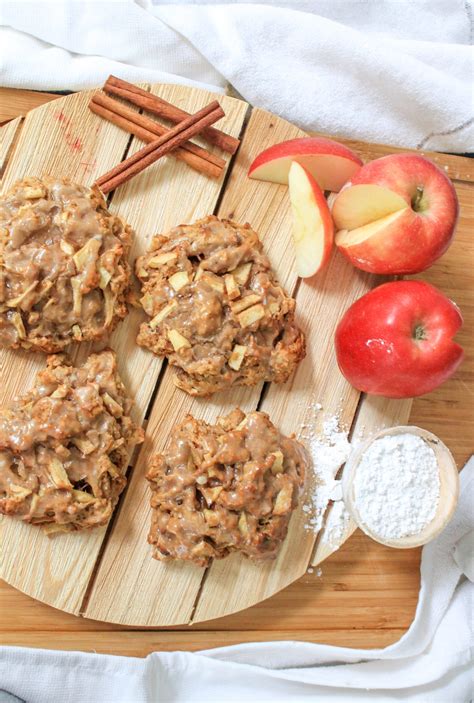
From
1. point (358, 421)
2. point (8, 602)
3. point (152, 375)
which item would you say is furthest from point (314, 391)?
point (8, 602)

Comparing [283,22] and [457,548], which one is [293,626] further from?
[283,22]

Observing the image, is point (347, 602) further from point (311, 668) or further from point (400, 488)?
point (400, 488)

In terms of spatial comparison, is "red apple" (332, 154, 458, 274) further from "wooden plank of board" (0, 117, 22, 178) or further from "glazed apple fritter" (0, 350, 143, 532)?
"wooden plank of board" (0, 117, 22, 178)

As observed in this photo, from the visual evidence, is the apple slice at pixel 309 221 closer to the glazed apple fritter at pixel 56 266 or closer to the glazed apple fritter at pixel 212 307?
the glazed apple fritter at pixel 212 307

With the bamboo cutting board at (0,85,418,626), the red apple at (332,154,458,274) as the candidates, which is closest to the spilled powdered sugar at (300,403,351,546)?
the bamboo cutting board at (0,85,418,626)

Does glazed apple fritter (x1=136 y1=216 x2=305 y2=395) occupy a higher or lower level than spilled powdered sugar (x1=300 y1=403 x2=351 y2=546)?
higher

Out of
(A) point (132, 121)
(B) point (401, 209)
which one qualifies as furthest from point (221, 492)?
(A) point (132, 121)
